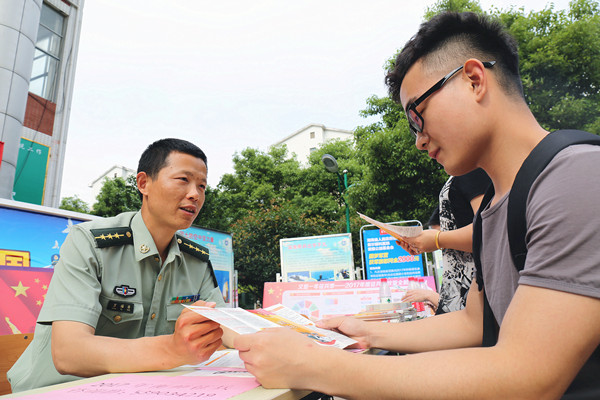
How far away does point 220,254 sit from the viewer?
19.6 feet

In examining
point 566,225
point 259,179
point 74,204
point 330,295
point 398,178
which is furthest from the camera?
point 74,204

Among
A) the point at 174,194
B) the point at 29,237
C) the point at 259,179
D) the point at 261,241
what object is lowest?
the point at 29,237

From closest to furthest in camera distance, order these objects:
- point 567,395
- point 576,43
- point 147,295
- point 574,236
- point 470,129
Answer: point 574,236 → point 567,395 → point 470,129 → point 147,295 → point 576,43

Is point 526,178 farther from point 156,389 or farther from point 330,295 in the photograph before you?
point 330,295

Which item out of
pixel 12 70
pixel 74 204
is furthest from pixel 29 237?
pixel 74 204

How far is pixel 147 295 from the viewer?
1.98 m

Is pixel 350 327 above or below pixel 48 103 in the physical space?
below

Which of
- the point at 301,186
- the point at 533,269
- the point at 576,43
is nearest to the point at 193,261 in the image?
the point at 533,269

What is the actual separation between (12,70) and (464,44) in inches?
340

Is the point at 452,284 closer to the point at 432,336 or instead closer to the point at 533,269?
the point at 432,336

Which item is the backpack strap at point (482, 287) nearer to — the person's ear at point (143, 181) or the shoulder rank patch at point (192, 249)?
the shoulder rank patch at point (192, 249)

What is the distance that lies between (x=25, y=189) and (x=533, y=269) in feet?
44.1

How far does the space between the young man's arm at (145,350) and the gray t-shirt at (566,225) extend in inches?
36.9

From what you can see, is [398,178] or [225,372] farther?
[398,178]
